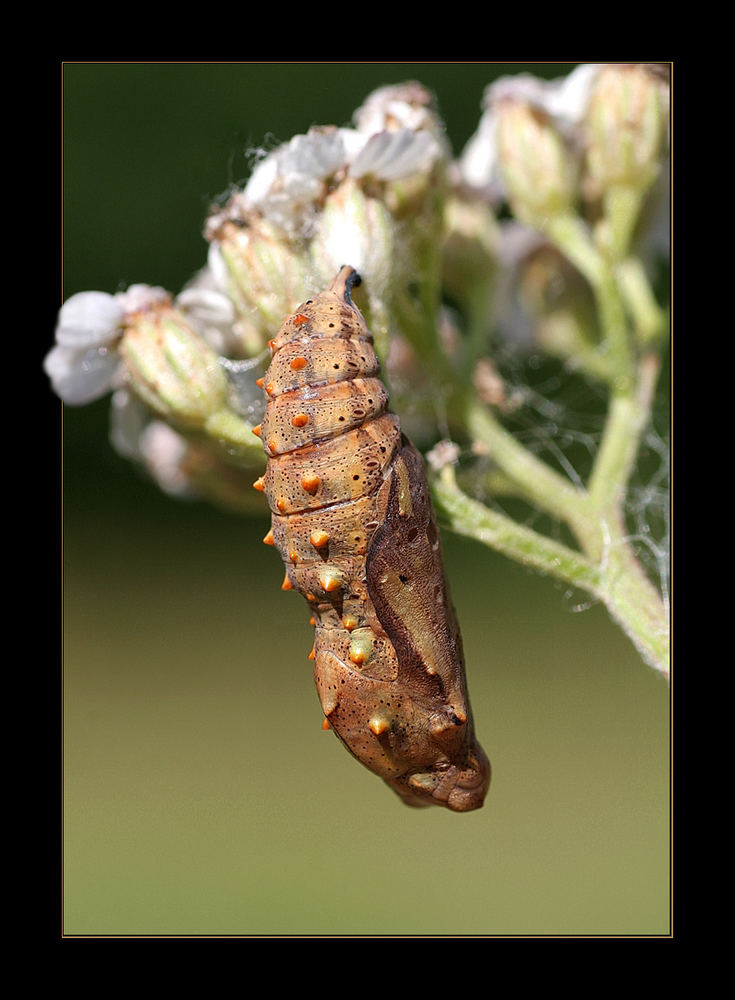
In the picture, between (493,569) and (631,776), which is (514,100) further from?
(493,569)

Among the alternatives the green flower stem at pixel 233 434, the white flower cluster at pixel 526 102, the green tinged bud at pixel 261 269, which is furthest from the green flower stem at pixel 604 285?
the green flower stem at pixel 233 434

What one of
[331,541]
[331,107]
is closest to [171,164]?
[331,107]

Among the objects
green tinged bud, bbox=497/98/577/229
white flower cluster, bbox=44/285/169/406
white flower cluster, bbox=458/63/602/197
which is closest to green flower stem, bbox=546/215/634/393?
green tinged bud, bbox=497/98/577/229

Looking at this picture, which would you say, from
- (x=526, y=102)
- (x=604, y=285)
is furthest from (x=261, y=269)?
(x=526, y=102)

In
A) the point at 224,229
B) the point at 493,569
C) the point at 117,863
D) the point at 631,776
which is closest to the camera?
the point at 224,229

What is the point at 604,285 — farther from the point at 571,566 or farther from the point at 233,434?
the point at 233,434

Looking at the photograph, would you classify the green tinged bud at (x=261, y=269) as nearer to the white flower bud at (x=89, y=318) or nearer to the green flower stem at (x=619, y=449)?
the white flower bud at (x=89, y=318)
